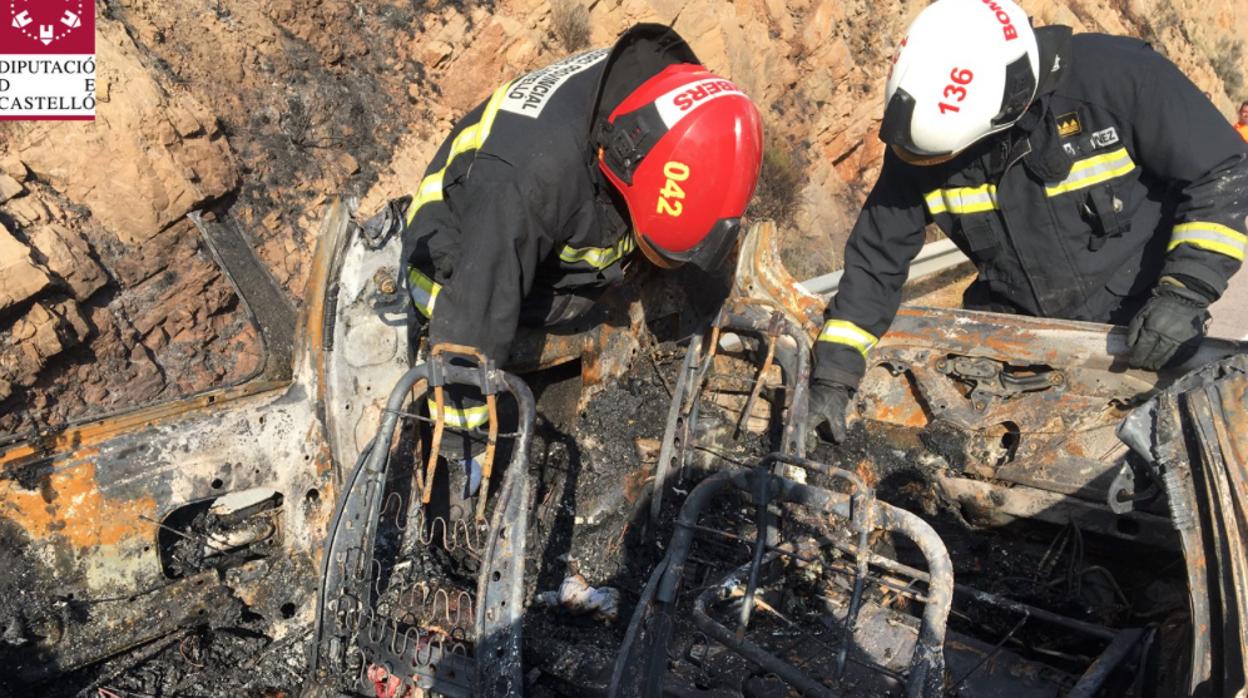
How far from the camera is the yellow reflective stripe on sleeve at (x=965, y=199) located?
4145 mm

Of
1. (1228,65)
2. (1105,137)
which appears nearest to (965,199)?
(1105,137)

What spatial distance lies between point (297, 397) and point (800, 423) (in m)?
1.94

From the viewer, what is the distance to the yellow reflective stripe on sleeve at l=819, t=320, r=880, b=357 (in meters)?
4.20

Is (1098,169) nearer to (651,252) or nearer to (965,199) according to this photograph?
(965,199)

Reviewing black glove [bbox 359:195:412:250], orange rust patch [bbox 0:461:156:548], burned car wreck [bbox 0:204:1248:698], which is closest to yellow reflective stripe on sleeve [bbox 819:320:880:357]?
burned car wreck [bbox 0:204:1248:698]

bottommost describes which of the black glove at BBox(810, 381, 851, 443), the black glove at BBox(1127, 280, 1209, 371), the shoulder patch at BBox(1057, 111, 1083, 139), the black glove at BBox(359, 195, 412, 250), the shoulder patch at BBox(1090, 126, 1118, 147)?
the black glove at BBox(810, 381, 851, 443)

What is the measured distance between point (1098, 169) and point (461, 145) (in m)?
2.55

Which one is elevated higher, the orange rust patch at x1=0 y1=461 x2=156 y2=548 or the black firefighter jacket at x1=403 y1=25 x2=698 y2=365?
the black firefighter jacket at x1=403 y1=25 x2=698 y2=365

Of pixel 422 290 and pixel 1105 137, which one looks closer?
pixel 422 290

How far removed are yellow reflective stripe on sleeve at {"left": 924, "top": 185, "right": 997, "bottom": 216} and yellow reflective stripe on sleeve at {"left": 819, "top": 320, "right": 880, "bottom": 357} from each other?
66 centimetres

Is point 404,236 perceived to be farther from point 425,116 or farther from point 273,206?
point 425,116

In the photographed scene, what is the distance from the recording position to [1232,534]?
2391 millimetres

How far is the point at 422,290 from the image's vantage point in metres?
3.72

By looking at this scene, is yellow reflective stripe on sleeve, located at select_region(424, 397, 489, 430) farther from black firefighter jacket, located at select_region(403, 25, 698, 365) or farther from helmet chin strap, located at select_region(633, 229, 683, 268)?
helmet chin strap, located at select_region(633, 229, 683, 268)
